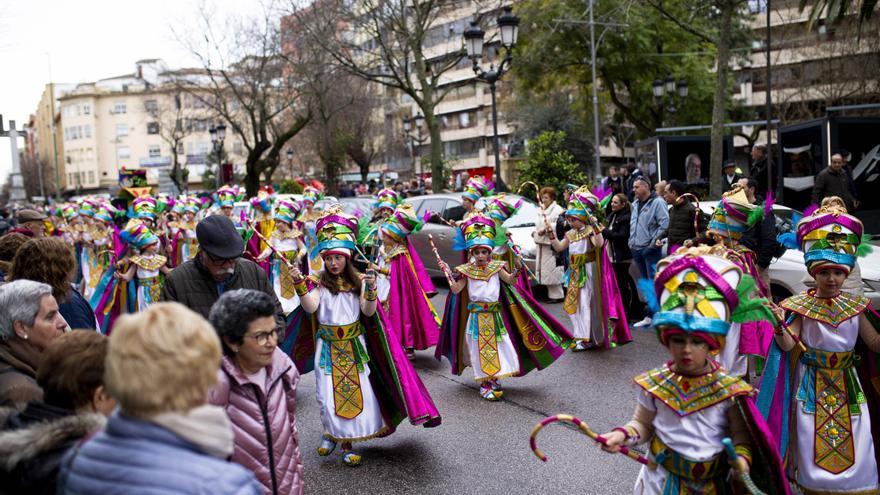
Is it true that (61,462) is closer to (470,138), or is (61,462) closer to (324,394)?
(324,394)

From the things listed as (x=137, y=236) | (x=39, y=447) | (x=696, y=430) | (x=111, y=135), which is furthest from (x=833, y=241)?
(x=111, y=135)

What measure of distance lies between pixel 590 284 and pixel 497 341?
213 cm

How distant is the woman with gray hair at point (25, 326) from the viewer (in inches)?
134

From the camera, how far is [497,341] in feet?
24.5

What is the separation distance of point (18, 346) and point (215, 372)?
6.23ft

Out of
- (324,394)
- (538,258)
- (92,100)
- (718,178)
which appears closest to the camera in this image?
(324,394)

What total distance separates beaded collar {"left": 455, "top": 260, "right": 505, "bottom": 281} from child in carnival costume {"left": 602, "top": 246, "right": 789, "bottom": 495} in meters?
4.02

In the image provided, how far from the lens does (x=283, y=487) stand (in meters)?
3.78

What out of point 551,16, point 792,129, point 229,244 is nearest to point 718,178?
point 792,129

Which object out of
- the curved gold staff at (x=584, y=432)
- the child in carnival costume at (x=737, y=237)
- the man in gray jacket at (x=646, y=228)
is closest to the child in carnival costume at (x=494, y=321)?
the child in carnival costume at (x=737, y=237)

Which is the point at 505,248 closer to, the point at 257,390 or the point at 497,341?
the point at 497,341

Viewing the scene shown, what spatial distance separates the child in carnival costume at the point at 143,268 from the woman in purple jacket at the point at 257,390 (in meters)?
5.79

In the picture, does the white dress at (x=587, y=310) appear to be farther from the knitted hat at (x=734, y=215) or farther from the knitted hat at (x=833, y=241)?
the knitted hat at (x=833, y=241)

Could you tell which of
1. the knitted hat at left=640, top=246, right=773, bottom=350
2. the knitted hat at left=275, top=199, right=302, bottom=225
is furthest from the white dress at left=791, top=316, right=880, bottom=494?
the knitted hat at left=275, top=199, right=302, bottom=225
